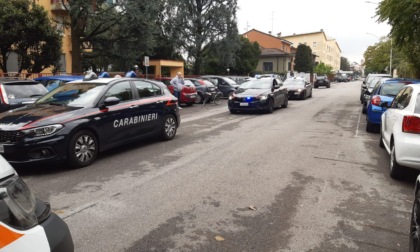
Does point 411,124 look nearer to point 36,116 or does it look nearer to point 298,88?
point 36,116

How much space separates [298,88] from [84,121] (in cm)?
1864

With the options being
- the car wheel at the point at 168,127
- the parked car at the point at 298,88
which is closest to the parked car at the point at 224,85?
the parked car at the point at 298,88

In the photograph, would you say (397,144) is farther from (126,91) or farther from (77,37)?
(77,37)

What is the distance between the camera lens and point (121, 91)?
7.87 meters

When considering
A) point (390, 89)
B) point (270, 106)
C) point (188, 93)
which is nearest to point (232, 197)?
point (390, 89)

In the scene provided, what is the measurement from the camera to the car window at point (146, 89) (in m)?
8.37

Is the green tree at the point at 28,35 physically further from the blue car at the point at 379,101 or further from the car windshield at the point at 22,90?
the blue car at the point at 379,101

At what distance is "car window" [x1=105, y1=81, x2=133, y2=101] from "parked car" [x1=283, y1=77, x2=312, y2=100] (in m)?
16.7

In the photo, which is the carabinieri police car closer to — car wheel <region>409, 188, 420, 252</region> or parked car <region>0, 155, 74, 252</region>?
parked car <region>0, 155, 74, 252</region>

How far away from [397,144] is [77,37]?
2085cm

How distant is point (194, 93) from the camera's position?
64.4ft

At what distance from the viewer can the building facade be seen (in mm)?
64000

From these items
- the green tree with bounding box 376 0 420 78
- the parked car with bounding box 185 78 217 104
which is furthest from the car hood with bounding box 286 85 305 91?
the green tree with bounding box 376 0 420 78

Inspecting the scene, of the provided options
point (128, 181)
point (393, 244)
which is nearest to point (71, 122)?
point (128, 181)
